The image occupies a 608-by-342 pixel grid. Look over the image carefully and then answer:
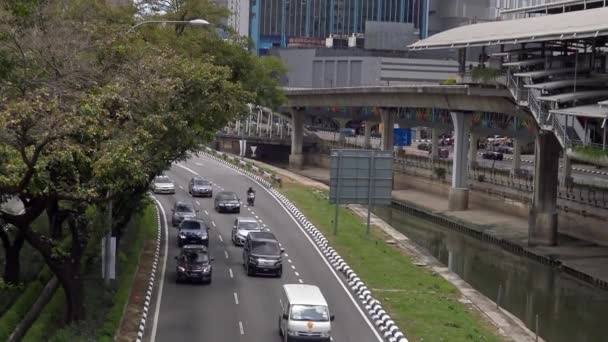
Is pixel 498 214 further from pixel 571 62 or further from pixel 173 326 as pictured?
pixel 173 326

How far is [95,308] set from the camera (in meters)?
32.5

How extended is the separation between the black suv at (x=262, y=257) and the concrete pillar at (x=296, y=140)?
79.9 m

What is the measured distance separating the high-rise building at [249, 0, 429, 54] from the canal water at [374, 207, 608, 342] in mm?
123306

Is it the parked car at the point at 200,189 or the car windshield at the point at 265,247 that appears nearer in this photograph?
the car windshield at the point at 265,247

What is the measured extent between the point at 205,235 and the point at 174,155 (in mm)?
12922

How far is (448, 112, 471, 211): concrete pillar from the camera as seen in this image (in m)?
82.8

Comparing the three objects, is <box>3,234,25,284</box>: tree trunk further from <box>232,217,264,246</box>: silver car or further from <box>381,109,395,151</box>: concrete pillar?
<box>381,109,395,151</box>: concrete pillar

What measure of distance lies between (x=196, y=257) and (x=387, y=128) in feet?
221

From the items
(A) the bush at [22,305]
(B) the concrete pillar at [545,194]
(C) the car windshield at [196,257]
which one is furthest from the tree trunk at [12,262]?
(B) the concrete pillar at [545,194]

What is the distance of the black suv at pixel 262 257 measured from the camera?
42.0 m

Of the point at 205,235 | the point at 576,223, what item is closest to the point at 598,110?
the point at 576,223

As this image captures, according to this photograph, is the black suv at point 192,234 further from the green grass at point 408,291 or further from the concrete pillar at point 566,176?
the concrete pillar at point 566,176

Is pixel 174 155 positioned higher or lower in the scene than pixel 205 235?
higher

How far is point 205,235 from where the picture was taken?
49406 mm
